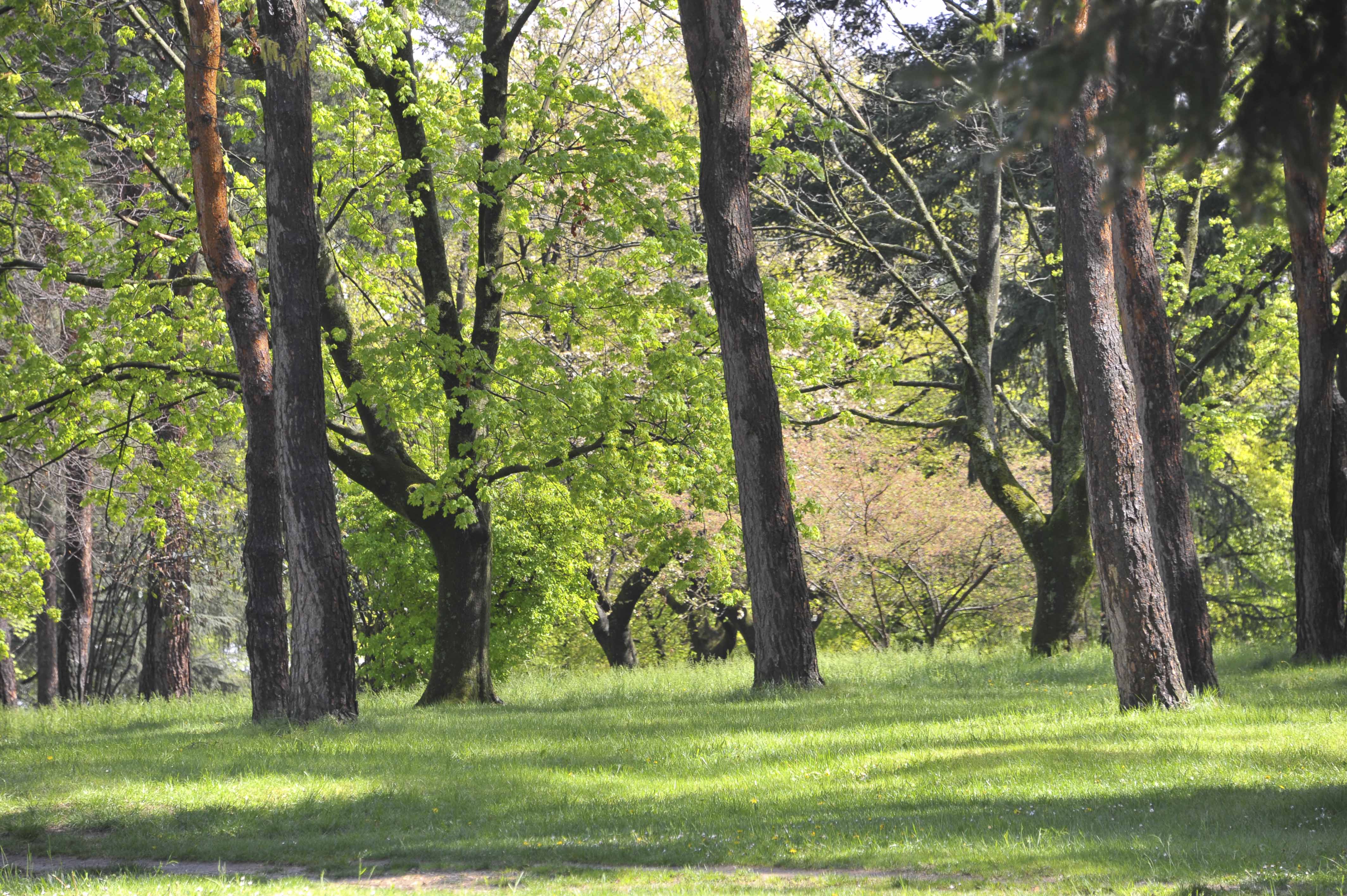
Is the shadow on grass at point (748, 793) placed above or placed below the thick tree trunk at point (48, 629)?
below

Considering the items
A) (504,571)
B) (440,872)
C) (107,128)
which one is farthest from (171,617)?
A: (440,872)

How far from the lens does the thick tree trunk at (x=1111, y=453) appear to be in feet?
33.7

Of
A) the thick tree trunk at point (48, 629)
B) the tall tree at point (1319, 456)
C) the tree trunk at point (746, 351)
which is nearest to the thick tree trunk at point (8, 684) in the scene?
the thick tree trunk at point (48, 629)

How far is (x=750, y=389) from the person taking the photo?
44.7ft

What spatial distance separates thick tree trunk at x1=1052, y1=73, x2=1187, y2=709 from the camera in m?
10.3

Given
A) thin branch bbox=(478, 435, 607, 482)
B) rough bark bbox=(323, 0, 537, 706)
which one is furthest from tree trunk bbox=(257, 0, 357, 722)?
thin branch bbox=(478, 435, 607, 482)

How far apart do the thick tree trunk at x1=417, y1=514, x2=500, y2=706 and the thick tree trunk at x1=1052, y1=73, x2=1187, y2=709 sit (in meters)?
8.81

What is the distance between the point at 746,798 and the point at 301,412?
6685mm

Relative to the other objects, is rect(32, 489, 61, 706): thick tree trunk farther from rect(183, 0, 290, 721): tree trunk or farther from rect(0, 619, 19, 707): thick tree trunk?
rect(183, 0, 290, 721): tree trunk

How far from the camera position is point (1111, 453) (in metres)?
10.4

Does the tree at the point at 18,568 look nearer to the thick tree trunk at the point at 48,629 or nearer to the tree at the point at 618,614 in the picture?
the thick tree trunk at the point at 48,629

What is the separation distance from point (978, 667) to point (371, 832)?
465 inches

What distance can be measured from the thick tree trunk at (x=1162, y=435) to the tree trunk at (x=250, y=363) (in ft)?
29.2

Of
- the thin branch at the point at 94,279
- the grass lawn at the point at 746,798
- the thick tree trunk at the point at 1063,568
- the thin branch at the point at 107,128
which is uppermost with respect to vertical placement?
the thin branch at the point at 107,128
